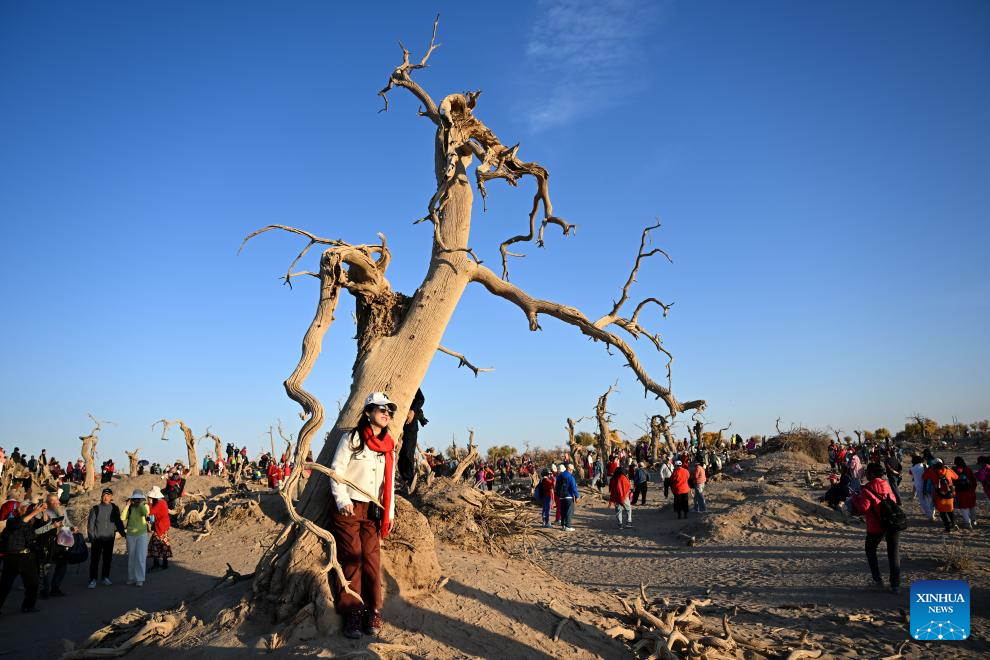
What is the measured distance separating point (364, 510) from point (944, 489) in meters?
12.3

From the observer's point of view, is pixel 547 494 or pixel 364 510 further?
pixel 547 494

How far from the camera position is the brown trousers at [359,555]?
14.4 feet

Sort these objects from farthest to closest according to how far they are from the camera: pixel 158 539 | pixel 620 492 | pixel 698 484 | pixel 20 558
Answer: pixel 698 484, pixel 620 492, pixel 158 539, pixel 20 558

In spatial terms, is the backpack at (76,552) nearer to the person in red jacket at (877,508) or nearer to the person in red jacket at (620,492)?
the person in red jacket at (620,492)

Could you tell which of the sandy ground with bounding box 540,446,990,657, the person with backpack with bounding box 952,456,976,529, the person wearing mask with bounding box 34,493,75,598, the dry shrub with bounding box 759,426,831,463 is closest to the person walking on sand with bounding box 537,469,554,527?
the sandy ground with bounding box 540,446,990,657

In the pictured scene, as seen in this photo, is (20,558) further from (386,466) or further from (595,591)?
(595,591)

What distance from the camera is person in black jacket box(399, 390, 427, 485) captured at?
7133 mm

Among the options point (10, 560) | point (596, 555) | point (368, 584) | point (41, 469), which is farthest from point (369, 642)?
point (41, 469)

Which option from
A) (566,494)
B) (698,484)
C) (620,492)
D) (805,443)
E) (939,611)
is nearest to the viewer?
(939,611)

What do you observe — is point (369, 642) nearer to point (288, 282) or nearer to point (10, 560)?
point (288, 282)

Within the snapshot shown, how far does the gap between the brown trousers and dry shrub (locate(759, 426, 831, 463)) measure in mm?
35097

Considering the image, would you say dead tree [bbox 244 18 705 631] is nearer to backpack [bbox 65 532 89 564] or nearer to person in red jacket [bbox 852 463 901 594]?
person in red jacket [bbox 852 463 901 594]

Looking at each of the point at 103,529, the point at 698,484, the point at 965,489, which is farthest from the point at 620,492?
the point at 103,529

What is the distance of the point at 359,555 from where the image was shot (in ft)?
14.6
